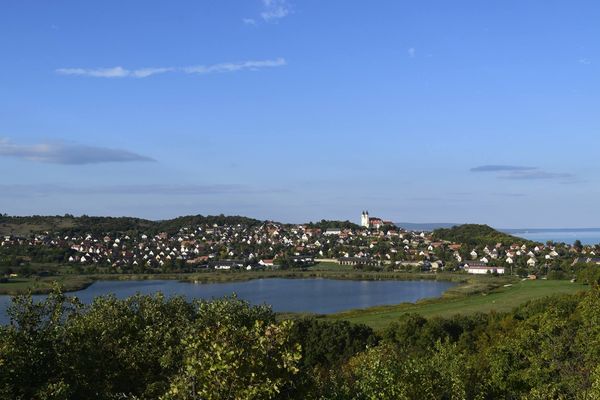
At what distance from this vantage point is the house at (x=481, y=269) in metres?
112

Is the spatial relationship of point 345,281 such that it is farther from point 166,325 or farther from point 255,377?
point 255,377

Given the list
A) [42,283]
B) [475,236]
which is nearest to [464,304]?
[42,283]

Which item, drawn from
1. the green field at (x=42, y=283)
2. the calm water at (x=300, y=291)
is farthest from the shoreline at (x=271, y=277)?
the calm water at (x=300, y=291)

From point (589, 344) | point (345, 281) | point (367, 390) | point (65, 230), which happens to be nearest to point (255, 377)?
point (367, 390)

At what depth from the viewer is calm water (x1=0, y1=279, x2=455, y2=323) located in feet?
244

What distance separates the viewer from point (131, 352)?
14609 mm

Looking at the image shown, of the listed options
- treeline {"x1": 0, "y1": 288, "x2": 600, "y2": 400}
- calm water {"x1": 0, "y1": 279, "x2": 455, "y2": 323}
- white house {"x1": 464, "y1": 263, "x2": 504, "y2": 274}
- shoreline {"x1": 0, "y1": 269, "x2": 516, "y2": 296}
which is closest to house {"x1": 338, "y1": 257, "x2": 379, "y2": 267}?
shoreline {"x1": 0, "y1": 269, "x2": 516, "y2": 296}

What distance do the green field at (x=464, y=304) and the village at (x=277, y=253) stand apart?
935 inches

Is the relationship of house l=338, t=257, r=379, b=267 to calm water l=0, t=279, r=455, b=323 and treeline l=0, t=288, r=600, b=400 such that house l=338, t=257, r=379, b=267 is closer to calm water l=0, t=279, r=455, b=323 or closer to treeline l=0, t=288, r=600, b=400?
calm water l=0, t=279, r=455, b=323

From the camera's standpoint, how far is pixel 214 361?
8.75 metres

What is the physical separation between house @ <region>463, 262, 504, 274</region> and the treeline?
291ft

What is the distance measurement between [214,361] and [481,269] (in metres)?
112

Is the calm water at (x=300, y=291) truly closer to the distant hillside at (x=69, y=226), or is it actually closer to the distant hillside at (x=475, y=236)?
the distant hillside at (x=475, y=236)

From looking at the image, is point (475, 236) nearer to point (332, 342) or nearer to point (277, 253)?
point (277, 253)
